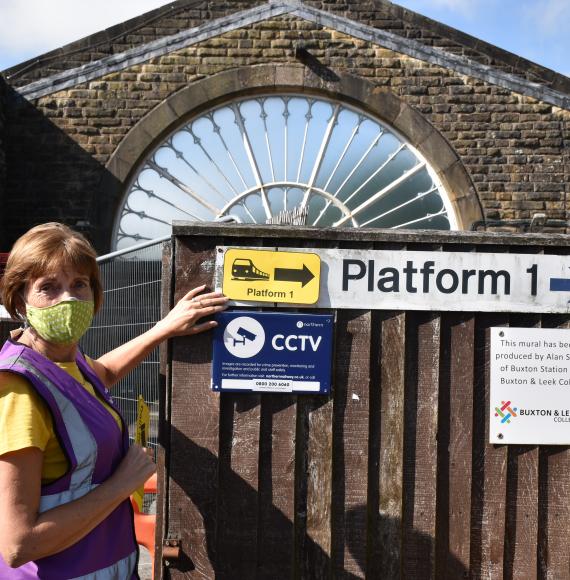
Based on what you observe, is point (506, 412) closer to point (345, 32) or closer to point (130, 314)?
point (130, 314)

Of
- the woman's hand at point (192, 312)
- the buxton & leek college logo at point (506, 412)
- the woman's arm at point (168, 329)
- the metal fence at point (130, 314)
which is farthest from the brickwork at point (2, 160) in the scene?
the buxton & leek college logo at point (506, 412)

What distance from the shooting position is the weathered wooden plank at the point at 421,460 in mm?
2795

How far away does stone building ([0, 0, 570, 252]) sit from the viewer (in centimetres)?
1080

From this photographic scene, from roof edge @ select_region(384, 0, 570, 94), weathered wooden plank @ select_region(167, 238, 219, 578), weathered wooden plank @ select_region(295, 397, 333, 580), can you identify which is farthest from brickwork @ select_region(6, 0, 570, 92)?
weathered wooden plank @ select_region(295, 397, 333, 580)

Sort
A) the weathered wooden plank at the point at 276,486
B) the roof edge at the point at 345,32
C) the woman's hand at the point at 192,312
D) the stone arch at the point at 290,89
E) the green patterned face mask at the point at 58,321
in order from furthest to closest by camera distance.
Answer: the roof edge at the point at 345,32 < the stone arch at the point at 290,89 < the weathered wooden plank at the point at 276,486 < the woman's hand at the point at 192,312 < the green patterned face mask at the point at 58,321

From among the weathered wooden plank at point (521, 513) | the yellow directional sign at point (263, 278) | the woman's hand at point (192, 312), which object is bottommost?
the weathered wooden plank at point (521, 513)

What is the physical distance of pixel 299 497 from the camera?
2.77m

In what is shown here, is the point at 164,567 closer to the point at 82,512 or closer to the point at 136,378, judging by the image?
the point at 82,512

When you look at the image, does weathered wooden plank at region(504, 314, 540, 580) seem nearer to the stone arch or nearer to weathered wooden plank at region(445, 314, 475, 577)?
weathered wooden plank at region(445, 314, 475, 577)

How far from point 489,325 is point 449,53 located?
364 inches

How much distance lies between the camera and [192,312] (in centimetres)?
265

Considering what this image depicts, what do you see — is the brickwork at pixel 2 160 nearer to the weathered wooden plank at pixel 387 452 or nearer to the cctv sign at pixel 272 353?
the cctv sign at pixel 272 353

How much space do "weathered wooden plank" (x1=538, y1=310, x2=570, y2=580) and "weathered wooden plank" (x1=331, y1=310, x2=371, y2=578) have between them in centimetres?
79

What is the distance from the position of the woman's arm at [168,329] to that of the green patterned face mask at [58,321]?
0.52 m
